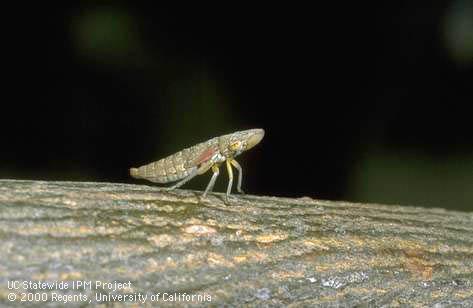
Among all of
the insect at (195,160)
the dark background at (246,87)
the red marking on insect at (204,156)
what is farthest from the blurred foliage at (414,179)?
the red marking on insect at (204,156)

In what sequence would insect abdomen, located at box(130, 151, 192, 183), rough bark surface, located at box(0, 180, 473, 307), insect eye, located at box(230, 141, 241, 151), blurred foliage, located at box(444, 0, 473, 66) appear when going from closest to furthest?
rough bark surface, located at box(0, 180, 473, 307)
insect abdomen, located at box(130, 151, 192, 183)
insect eye, located at box(230, 141, 241, 151)
blurred foliage, located at box(444, 0, 473, 66)

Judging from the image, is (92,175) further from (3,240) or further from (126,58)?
(3,240)

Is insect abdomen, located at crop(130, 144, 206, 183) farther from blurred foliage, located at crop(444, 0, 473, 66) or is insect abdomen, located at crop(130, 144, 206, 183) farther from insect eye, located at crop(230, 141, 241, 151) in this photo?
blurred foliage, located at crop(444, 0, 473, 66)

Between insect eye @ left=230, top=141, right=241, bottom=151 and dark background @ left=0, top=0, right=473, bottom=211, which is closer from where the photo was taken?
insect eye @ left=230, top=141, right=241, bottom=151

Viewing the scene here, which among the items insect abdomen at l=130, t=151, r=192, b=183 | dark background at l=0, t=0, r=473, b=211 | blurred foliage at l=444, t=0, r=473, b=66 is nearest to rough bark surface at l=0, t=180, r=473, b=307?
insect abdomen at l=130, t=151, r=192, b=183

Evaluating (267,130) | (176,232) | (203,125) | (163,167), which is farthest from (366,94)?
(176,232)

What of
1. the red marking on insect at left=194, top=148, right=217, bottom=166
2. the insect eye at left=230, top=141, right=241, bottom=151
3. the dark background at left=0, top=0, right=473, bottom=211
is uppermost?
the dark background at left=0, top=0, right=473, bottom=211

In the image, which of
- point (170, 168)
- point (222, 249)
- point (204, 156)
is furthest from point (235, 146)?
point (222, 249)

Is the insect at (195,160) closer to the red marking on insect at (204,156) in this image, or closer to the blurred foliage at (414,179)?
the red marking on insect at (204,156)
